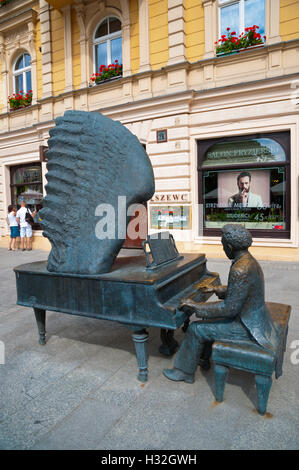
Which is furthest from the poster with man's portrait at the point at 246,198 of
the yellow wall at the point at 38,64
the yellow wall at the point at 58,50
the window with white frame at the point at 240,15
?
the yellow wall at the point at 38,64

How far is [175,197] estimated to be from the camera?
27.5 ft

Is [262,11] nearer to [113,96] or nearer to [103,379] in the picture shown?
[113,96]

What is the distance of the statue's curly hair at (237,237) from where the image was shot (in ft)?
7.38

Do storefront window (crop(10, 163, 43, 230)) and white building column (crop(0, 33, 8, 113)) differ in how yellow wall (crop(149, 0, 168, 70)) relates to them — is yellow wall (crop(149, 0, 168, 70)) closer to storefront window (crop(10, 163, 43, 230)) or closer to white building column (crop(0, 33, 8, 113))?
storefront window (crop(10, 163, 43, 230))

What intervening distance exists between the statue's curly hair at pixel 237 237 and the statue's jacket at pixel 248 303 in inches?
2.8

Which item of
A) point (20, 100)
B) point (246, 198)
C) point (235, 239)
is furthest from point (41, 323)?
point (20, 100)

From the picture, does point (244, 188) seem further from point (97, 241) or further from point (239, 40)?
point (97, 241)

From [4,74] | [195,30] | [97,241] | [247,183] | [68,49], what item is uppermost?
[4,74]

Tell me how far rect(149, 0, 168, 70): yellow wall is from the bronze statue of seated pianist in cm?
764

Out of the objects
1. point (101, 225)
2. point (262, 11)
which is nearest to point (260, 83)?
point (262, 11)

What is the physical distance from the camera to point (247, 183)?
8039 mm

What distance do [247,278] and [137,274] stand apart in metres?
0.93

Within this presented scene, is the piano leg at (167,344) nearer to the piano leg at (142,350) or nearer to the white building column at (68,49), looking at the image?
the piano leg at (142,350)

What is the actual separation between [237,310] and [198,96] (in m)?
7.08
